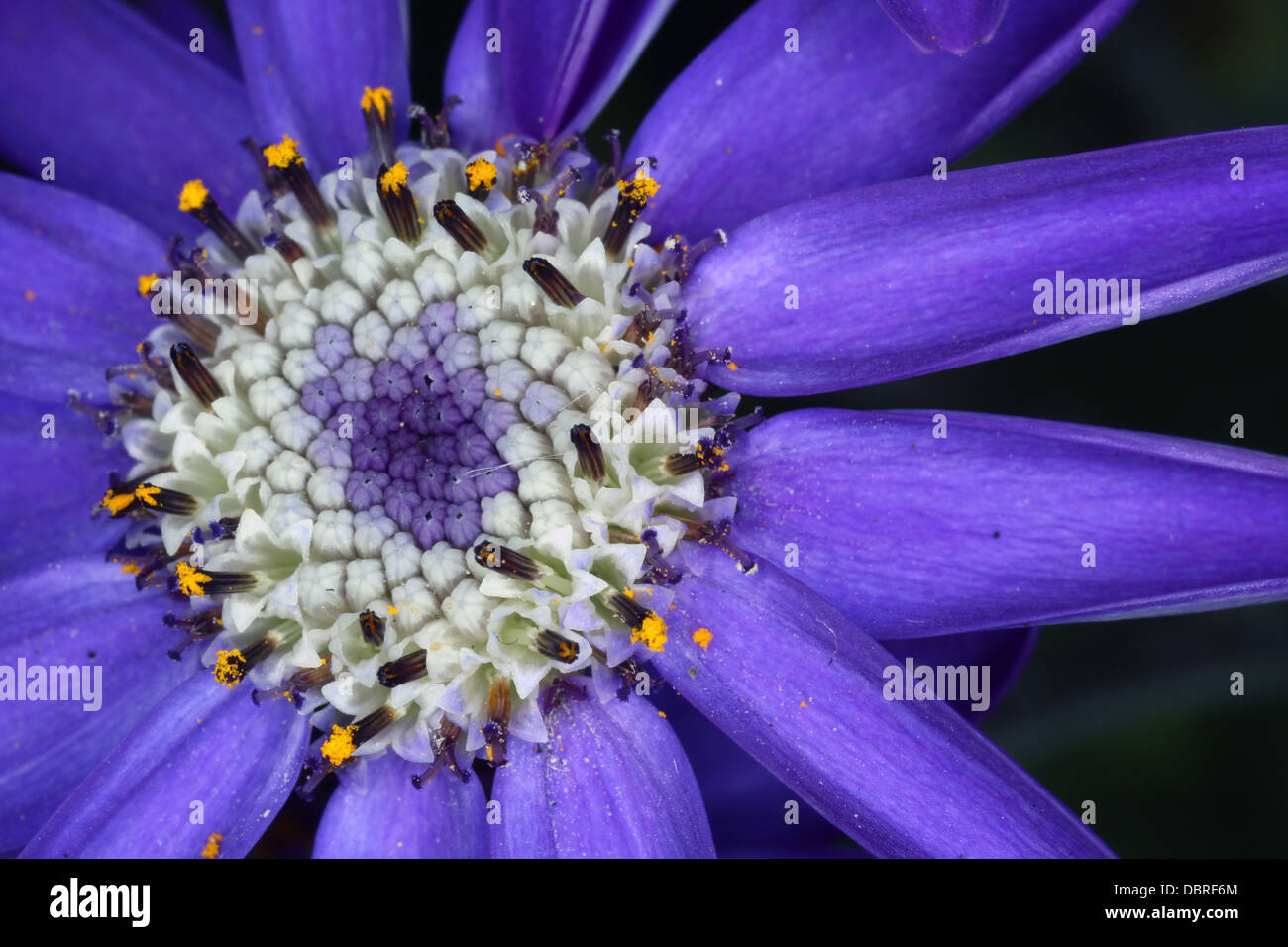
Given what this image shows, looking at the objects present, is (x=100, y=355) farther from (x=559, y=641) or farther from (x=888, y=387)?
(x=888, y=387)

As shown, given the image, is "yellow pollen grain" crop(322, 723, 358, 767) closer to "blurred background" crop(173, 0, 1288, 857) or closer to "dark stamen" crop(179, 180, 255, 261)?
"blurred background" crop(173, 0, 1288, 857)

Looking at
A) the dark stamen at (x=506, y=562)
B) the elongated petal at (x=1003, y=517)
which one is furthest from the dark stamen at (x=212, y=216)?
the elongated petal at (x=1003, y=517)

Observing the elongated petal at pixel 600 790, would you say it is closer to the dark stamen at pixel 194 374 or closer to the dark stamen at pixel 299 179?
the dark stamen at pixel 194 374

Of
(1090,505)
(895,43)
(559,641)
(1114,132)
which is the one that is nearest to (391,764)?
(559,641)

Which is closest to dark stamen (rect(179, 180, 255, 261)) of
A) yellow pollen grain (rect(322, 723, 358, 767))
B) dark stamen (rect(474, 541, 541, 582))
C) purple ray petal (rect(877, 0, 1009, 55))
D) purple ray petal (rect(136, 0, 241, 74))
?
purple ray petal (rect(136, 0, 241, 74))

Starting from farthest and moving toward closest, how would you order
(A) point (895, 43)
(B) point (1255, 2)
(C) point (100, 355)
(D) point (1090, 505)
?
(B) point (1255, 2) → (C) point (100, 355) → (A) point (895, 43) → (D) point (1090, 505)

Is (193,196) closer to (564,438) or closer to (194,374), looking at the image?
(194,374)
